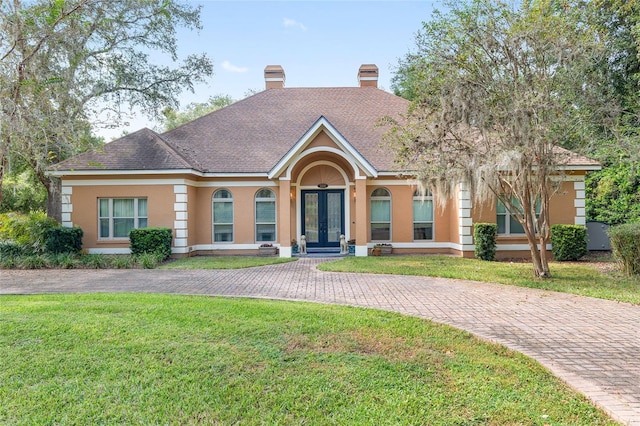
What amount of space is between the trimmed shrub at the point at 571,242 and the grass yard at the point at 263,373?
1092 centimetres

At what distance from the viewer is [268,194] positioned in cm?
1667

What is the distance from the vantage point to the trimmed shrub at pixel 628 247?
10.9 meters

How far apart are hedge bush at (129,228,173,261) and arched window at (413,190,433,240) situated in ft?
33.5

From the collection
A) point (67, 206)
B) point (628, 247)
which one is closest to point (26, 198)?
point (67, 206)

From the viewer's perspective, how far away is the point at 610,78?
49.4 feet

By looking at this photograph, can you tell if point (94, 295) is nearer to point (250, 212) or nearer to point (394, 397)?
point (394, 397)

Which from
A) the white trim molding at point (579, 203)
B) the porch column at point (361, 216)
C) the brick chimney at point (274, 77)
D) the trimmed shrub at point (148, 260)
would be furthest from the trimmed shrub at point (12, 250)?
the white trim molding at point (579, 203)

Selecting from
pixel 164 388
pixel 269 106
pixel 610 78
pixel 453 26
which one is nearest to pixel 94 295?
pixel 164 388

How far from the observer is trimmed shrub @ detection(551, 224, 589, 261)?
1438 centimetres

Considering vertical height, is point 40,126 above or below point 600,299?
above

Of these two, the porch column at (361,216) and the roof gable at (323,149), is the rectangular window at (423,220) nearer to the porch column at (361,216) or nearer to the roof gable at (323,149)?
the porch column at (361,216)

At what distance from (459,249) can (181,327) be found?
12430 millimetres

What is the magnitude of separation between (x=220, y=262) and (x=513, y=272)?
9793mm

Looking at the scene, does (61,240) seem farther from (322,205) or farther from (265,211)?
(322,205)
